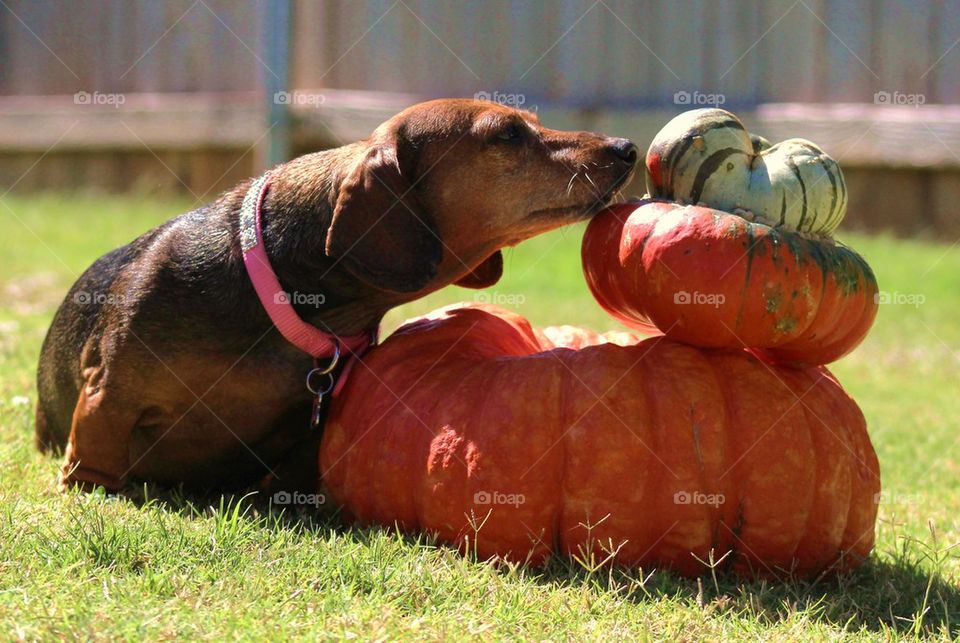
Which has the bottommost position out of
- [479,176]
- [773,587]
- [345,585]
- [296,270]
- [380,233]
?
[773,587]

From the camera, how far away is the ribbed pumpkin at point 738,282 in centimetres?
359

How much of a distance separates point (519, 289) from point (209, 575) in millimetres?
6844

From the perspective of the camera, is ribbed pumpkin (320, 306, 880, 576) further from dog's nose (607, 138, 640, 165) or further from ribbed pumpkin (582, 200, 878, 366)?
dog's nose (607, 138, 640, 165)

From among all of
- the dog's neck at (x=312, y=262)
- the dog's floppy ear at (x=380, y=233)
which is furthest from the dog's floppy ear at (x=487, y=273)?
the dog's floppy ear at (x=380, y=233)

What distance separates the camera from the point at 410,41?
1119 cm

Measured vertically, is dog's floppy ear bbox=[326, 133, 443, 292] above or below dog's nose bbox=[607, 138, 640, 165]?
below

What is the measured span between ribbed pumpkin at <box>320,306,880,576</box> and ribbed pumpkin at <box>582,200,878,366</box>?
0.16 meters

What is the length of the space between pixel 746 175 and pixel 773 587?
51.2 inches

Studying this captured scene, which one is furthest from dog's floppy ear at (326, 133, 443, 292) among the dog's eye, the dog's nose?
the dog's nose

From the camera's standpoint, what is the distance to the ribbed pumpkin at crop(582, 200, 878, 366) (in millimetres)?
3594

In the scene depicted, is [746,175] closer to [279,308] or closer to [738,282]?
[738,282]

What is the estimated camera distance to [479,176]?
425 cm

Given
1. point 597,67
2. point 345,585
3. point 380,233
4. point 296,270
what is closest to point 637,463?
point 345,585

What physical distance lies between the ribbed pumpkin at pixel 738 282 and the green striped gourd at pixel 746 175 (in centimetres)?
8
